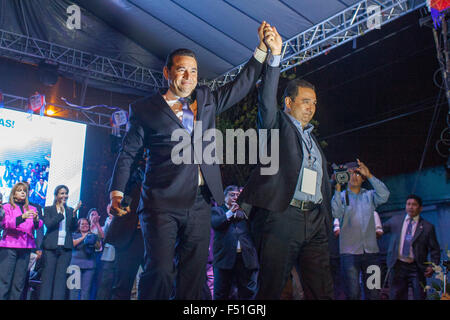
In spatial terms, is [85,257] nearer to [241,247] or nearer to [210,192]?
[241,247]

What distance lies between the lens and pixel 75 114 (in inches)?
375

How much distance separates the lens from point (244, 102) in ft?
29.6

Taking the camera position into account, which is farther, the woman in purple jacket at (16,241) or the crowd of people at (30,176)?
the crowd of people at (30,176)

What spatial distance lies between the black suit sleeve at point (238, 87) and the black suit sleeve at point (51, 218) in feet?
12.9

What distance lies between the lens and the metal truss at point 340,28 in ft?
19.2

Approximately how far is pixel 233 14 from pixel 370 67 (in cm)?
251

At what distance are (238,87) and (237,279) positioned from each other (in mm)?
3153

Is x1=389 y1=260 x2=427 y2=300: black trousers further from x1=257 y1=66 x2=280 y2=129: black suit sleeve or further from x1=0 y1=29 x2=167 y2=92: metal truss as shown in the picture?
x1=0 y1=29 x2=167 y2=92: metal truss

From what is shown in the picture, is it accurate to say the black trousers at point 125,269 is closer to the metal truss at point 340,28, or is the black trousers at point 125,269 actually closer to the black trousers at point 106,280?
the black trousers at point 106,280

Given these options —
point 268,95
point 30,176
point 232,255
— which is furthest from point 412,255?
point 30,176

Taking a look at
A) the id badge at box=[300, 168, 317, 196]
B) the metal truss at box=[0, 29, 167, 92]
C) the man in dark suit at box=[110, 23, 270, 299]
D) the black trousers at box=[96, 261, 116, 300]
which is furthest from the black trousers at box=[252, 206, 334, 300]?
the metal truss at box=[0, 29, 167, 92]

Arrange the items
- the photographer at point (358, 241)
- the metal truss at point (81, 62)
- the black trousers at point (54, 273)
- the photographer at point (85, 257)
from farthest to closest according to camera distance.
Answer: the metal truss at point (81, 62)
the photographer at point (85, 257)
the black trousers at point (54, 273)
the photographer at point (358, 241)

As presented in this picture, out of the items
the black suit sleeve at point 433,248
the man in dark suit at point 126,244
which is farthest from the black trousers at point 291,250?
the black suit sleeve at point 433,248
